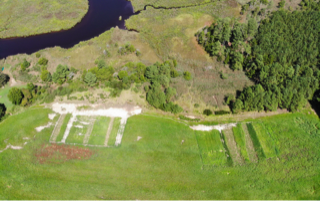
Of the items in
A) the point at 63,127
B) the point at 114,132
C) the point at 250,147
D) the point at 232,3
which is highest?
the point at 232,3

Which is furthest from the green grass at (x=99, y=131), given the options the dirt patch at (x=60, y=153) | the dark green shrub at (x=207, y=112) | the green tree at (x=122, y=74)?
the dark green shrub at (x=207, y=112)

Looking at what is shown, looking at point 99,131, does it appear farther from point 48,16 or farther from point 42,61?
point 48,16

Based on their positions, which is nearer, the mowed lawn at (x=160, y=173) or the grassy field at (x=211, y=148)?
the mowed lawn at (x=160, y=173)

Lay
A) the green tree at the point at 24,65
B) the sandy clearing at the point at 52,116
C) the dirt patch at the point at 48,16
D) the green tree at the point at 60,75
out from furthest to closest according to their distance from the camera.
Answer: the dirt patch at the point at 48,16 < the green tree at the point at 24,65 < the green tree at the point at 60,75 < the sandy clearing at the point at 52,116

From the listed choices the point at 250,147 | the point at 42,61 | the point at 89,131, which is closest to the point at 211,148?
the point at 250,147

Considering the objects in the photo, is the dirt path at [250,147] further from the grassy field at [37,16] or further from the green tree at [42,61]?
the grassy field at [37,16]

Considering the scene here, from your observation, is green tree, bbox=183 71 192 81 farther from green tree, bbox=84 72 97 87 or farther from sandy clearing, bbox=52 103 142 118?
green tree, bbox=84 72 97 87
